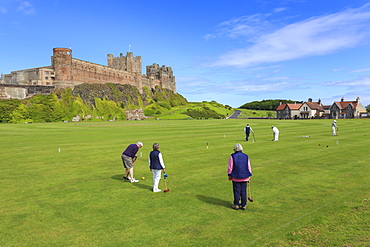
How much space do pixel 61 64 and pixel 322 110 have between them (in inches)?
5564

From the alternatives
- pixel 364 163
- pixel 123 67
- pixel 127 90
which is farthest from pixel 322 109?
pixel 364 163

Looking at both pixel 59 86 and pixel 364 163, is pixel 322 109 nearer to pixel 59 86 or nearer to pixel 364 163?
pixel 59 86

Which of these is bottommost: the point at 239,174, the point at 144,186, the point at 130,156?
the point at 144,186

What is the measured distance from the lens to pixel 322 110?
520ft

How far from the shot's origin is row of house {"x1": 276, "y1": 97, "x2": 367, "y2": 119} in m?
138

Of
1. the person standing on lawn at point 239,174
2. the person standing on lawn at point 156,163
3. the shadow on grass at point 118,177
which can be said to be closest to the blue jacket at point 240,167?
the person standing on lawn at point 239,174

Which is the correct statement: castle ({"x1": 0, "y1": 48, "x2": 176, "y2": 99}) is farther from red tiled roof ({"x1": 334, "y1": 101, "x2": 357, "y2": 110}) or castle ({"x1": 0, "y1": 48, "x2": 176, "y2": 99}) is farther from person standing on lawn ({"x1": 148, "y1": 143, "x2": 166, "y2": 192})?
person standing on lawn ({"x1": 148, "y1": 143, "x2": 166, "y2": 192})

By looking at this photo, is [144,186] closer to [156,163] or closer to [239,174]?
[156,163]

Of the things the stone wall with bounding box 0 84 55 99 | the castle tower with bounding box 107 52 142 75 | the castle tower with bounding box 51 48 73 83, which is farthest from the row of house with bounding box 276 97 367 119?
the stone wall with bounding box 0 84 55 99

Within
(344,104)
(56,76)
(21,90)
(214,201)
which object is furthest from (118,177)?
(344,104)

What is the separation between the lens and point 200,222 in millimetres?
8969

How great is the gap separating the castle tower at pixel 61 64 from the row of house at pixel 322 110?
115231 millimetres

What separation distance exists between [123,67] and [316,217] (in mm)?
189887

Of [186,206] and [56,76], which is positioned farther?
[56,76]
